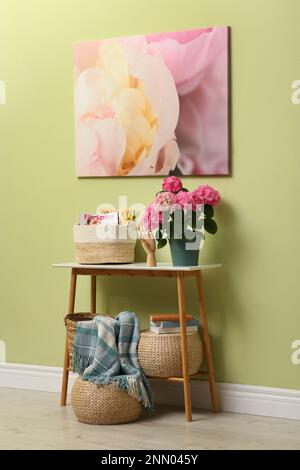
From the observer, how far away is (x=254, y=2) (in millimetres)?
3857

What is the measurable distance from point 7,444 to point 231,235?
4.49 feet

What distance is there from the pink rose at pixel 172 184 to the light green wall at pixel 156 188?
0.14 meters

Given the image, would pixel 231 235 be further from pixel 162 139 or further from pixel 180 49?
pixel 180 49

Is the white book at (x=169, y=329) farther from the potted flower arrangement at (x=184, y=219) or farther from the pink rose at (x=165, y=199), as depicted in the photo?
the pink rose at (x=165, y=199)

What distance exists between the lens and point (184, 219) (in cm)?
386

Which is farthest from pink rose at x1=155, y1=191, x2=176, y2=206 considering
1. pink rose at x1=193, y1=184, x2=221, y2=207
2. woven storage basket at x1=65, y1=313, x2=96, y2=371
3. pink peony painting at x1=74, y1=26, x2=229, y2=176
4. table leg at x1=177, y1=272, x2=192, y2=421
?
woven storage basket at x1=65, y1=313, x2=96, y2=371

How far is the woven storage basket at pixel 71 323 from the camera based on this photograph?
3.94m

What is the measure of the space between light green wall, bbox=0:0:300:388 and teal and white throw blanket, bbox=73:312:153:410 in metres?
0.39

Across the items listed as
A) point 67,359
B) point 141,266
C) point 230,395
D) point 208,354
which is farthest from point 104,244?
point 230,395

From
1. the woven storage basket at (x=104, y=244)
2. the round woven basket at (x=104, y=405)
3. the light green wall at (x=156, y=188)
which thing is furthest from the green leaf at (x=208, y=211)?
the round woven basket at (x=104, y=405)

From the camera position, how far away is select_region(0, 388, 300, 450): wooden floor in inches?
134

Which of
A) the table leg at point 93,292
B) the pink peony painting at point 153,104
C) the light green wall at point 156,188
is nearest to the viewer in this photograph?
the light green wall at point 156,188

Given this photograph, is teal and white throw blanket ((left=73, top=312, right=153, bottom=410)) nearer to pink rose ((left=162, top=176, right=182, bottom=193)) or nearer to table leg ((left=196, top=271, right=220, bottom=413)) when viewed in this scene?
table leg ((left=196, top=271, right=220, bottom=413))
